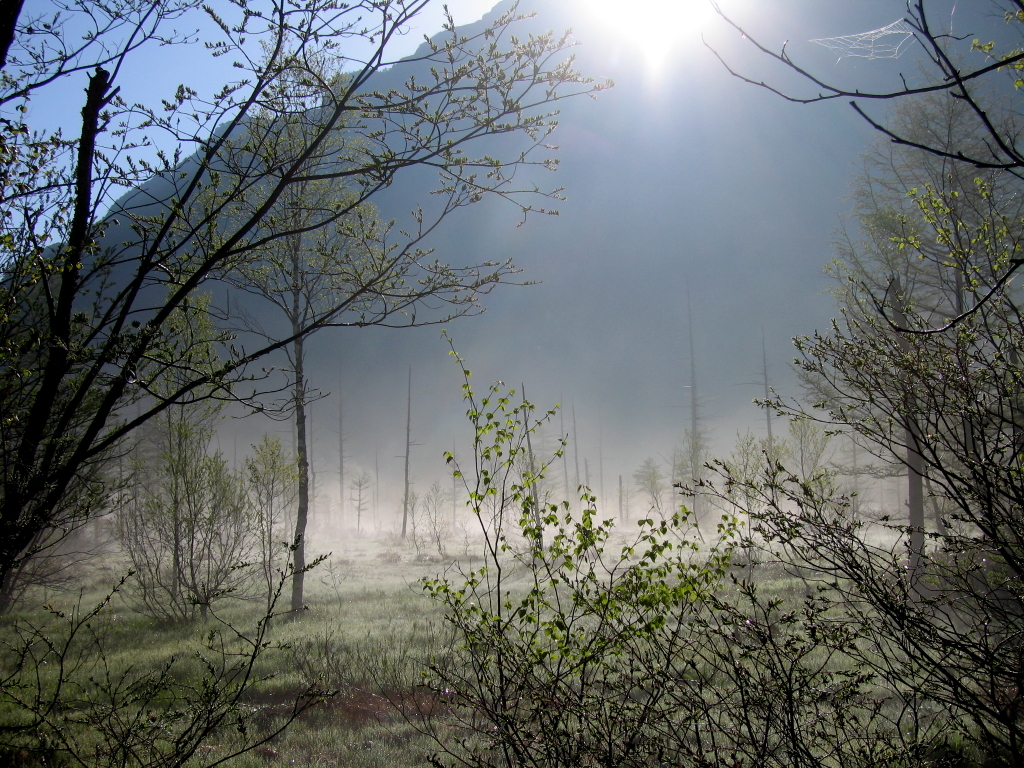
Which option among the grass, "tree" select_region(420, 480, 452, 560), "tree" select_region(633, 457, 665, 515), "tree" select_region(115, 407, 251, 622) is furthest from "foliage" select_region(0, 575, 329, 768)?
"tree" select_region(633, 457, 665, 515)

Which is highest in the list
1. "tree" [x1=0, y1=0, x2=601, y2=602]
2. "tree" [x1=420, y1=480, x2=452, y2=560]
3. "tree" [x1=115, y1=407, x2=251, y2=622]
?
"tree" [x1=0, y1=0, x2=601, y2=602]

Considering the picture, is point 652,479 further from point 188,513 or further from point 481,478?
point 481,478

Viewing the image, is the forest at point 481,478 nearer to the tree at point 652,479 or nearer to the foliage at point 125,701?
the foliage at point 125,701

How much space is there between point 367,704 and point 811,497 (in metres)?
6.68

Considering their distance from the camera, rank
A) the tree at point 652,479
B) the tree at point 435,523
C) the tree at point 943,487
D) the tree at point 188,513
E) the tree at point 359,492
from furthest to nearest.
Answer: the tree at point 359,492 → the tree at point 652,479 → the tree at point 435,523 → the tree at point 188,513 → the tree at point 943,487

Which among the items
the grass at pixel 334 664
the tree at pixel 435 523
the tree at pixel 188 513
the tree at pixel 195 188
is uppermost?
the tree at pixel 195 188

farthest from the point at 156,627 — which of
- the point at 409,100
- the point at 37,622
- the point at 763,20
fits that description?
the point at 763,20

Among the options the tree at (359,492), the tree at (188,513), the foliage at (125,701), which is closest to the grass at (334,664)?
the foliage at (125,701)

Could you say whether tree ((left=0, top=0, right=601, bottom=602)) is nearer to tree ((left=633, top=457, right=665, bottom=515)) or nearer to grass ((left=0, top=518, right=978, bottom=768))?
grass ((left=0, top=518, right=978, bottom=768))

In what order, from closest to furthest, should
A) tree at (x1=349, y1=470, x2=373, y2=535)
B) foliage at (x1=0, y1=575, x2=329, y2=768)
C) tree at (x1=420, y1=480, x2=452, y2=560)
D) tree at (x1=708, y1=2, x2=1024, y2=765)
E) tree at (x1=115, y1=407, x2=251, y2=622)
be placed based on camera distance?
tree at (x1=708, y1=2, x2=1024, y2=765)
foliage at (x1=0, y1=575, x2=329, y2=768)
tree at (x1=115, y1=407, x2=251, y2=622)
tree at (x1=420, y1=480, x2=452, y2=560)
tree at (x1=349, y1=470, x2=373, y2=535)

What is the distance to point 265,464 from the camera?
13.0 metres

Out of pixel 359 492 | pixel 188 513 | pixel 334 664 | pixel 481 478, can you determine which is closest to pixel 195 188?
pixel 481 478

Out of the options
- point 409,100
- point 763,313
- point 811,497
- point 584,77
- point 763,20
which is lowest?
point 811,497

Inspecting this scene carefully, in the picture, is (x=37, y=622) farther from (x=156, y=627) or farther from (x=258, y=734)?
(x=258, y=734)
